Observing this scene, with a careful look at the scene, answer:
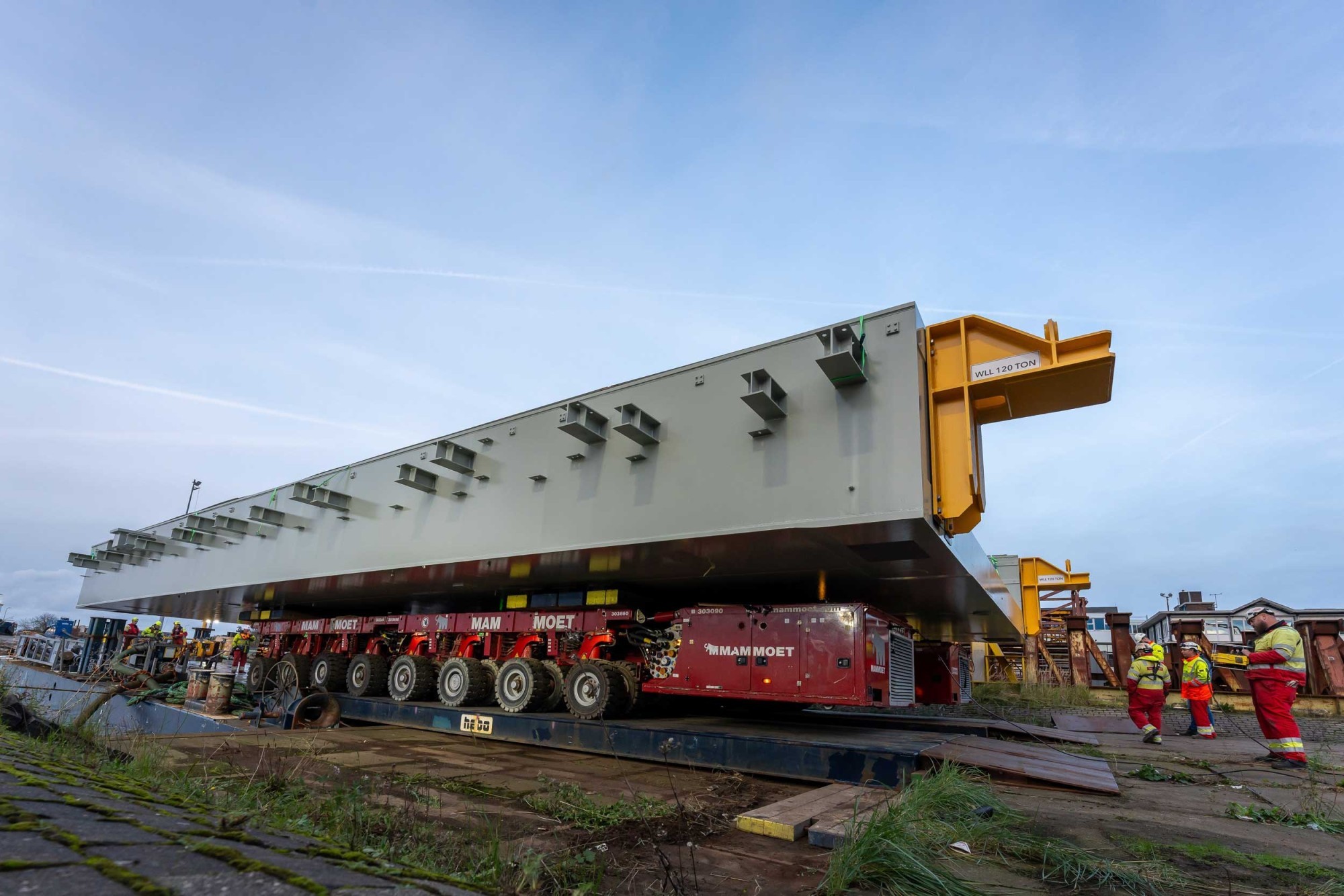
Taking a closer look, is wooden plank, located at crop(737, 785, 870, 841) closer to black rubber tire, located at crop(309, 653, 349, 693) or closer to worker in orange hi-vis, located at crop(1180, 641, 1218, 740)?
worker in orange hi-vis, located at crop(1180, 641, 1218, 740)

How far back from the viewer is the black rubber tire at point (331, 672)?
12.4 m

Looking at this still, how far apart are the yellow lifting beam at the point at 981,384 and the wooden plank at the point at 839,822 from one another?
7.86 ft

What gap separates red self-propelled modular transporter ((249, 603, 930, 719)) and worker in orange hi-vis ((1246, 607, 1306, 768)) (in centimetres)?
360

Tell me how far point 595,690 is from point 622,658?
959 millimetres

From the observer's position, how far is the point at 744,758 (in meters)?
6.66

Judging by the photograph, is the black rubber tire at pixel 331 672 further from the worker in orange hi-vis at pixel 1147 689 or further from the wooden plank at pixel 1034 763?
the worker in orange hi-vis at pixel 1147 689

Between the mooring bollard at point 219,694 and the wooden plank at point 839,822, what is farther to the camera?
the mooring bollard at point 219,694

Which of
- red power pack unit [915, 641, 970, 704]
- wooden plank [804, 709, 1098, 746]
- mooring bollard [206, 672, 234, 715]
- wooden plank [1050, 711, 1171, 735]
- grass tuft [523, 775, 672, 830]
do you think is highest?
red power pack unit [915, 641, 970, 704]

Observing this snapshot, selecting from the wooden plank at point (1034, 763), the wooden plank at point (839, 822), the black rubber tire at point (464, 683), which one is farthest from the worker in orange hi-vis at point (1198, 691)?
the black rubber tire at point (464, 683)

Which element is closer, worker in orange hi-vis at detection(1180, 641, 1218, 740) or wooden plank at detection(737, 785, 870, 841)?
wooden plank at detection(737, 785, 870, 841)

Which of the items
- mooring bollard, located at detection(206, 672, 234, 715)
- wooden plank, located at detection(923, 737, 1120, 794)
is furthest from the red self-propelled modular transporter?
mooring bollard, located at detection(206, 672, 234, 715)

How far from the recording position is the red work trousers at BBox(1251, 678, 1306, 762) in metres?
7.61

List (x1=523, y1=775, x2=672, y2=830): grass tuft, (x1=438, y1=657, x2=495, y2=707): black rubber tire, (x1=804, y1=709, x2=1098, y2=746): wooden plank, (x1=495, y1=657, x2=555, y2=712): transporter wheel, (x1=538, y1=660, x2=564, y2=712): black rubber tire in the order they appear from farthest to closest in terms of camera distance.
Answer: (x1=438, y1=657, x2=495, y2=707): black rubber tire
(x1=538, y1=660, x2=564, y2=712): black rubber tire
(x1=495, y1=657, x2=555, y2=712): transporter wheel
(x1=804, y1=709, x2=1098, y2=746): wooden plank
(x1=523, y1=775, x2=672, y2=830): grass tuft

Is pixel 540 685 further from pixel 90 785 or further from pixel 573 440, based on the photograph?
pixel 90 785
